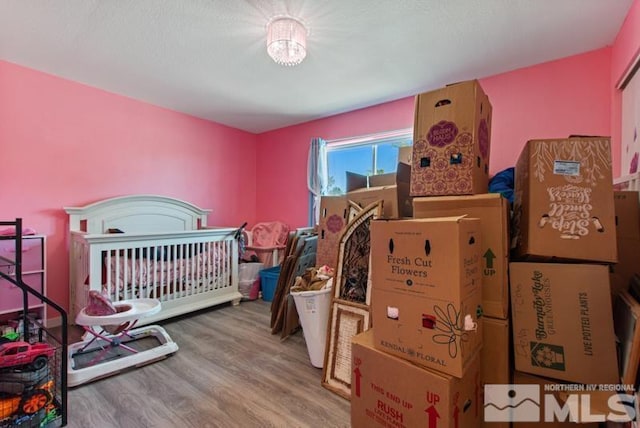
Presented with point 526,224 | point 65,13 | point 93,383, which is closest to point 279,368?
point 93,383

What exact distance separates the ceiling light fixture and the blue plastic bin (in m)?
2.49

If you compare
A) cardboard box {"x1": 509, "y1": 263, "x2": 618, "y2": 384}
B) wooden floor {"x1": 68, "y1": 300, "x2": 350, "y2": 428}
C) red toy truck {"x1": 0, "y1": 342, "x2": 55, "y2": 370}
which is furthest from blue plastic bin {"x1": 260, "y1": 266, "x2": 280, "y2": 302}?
cardboard box {"x1": 509, "y1": 263, "x2": 618, "y2": 384}

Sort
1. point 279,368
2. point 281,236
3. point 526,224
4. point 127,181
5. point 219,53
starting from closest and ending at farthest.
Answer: point 526,224, point 279,368, point 219,53, point 127,181, point 281,236

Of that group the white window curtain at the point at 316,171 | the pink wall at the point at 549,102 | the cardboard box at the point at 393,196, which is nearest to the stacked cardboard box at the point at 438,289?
the cardboard box at the point at 393,196

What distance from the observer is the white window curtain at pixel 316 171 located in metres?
3.99

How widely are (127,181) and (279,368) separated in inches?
109

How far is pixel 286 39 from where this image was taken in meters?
1.95

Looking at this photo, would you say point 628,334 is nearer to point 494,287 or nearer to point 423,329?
point 494,287

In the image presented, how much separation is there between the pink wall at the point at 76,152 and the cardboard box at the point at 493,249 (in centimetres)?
359

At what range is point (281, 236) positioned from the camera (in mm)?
4332

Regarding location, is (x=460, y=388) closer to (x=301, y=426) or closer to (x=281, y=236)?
(x=301, y=426)

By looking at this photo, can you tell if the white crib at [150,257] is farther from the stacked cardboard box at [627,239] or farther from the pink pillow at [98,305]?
the stacked cardboard box at [627,239]

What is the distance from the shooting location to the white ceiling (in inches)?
73.5

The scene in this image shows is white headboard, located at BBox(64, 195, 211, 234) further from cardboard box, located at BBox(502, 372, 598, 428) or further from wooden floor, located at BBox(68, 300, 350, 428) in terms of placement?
cardboard box, located at BBox(502, 372, 598, 428)
